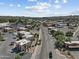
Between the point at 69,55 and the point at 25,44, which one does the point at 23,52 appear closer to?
the point at 25,44

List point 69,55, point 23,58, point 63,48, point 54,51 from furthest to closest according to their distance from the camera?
point 63,48 < point 54,51 < point 69,55 < point 23,58

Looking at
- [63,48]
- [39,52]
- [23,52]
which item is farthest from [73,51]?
[23,52]

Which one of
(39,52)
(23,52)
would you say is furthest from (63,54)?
(23,52)

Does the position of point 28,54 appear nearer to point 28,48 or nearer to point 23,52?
point 23,52

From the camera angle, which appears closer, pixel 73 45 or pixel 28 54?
pixel 28 54

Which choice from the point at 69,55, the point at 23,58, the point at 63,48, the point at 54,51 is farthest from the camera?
the point at 63,48

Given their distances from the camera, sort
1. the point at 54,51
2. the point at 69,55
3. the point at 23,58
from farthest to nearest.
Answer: the point at 54,51, the point at 69,55, the point at 23,58

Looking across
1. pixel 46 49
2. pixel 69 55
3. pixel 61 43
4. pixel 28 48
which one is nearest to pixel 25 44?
pixel 28 48

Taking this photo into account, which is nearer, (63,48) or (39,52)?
(39,52)
